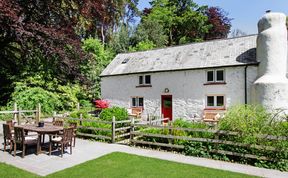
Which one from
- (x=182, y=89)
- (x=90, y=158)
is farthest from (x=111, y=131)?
(x=182, y=89)

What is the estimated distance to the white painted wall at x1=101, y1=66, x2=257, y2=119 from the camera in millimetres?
17047

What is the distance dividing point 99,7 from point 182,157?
45.1 feet

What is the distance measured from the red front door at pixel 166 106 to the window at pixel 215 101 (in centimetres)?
324

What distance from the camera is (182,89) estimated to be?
19.3 m

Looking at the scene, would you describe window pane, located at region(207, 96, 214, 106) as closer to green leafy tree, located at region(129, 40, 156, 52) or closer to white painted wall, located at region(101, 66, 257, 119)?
white painted wall, located at region(101, 66, 257, 119)

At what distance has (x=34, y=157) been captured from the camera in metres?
9.30

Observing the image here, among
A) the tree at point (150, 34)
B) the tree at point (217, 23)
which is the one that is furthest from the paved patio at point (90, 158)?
the tree at point (217, 23)

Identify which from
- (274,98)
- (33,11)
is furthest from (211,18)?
(33,11)

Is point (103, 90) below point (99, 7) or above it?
below

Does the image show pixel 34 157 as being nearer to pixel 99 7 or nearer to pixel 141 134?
pixel 141 134

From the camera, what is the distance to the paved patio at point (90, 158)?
7.91 meters

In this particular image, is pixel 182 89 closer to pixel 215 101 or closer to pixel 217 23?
pixel 215 101

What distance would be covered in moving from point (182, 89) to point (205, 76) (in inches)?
81.8

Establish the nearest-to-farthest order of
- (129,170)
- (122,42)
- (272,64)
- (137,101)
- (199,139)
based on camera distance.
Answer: (129,170) < (199,139) < (272,64) < (137,101) < (122,42)
